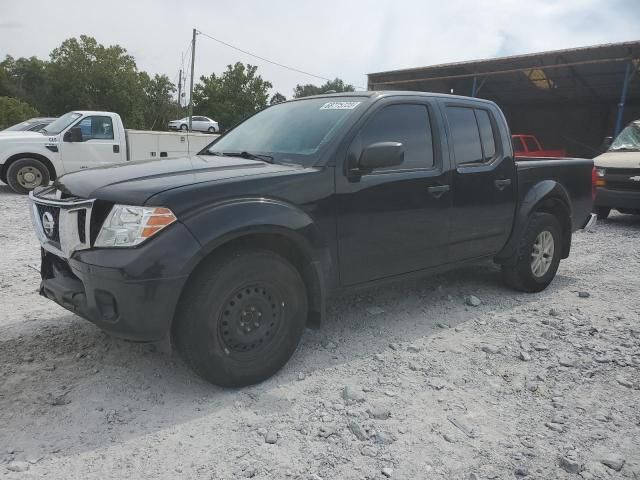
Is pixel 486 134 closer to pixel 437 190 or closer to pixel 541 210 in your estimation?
pixel 437 190

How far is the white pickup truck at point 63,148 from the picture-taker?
10.7m

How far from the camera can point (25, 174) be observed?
10.9 meters

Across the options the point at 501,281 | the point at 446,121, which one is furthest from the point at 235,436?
the point at 501,281

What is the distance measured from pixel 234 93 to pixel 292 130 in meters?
37.3

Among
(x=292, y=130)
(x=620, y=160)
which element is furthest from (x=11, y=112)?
(x=292, y=130)

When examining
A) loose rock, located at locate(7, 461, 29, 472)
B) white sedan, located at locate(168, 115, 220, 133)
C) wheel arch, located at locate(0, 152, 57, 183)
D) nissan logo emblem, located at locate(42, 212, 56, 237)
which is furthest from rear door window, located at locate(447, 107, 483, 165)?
white sedan, located at locate(168, 115, 220, 133)

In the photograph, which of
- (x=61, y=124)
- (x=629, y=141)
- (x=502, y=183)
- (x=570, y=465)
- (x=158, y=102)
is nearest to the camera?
(x=570, y=465)

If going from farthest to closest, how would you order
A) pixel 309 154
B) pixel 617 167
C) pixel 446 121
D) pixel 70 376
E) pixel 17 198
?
pixel 17 198
pixel 617 167
pixel 446 121
pixel 309 154
pixel 70 376

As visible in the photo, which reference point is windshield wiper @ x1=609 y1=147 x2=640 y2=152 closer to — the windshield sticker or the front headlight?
the windshield sticker

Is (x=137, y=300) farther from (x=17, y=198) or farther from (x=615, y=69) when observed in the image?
(x=615, y=69)

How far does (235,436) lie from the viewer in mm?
2598

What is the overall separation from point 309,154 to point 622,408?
241 cm

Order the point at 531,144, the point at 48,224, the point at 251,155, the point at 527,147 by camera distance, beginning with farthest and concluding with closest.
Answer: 1. the point at 531,144
2. the point at 527,147
3. the point at 251,155
4. the point at 48,224

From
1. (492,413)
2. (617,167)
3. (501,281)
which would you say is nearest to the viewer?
(492,413)
